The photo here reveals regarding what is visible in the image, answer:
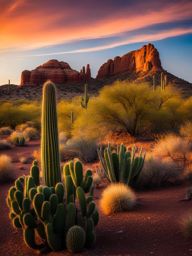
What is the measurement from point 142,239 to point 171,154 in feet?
24.0

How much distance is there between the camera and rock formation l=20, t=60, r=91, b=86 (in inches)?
4085

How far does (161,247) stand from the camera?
19.9 ft

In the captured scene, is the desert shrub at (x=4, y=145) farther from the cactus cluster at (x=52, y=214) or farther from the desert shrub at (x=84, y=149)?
the cactus cluster at (x=52, y=214)

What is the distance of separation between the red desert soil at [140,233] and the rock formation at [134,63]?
83979 mm

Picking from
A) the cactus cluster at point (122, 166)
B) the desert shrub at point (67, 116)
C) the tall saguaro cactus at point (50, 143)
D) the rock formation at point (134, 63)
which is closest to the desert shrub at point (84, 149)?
the cactus cluster at point (122, 166)

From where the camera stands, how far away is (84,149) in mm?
15797

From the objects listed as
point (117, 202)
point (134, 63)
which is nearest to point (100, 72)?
point (134, 63)

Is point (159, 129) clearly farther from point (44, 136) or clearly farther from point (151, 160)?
point (44, 136)

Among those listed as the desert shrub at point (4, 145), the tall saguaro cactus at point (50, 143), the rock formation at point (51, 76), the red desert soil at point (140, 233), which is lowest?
the red desert soil at point (140, 233)

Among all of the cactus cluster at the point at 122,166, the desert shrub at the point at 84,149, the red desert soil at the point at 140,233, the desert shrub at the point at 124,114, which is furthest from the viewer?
the desert shrub at the point at 124,114

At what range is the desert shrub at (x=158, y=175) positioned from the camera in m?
10.6

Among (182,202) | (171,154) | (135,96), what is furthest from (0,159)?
(135,96)

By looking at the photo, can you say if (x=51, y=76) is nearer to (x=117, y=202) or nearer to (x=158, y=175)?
(x=158, y=175)

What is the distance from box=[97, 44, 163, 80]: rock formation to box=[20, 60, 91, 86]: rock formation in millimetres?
7988
